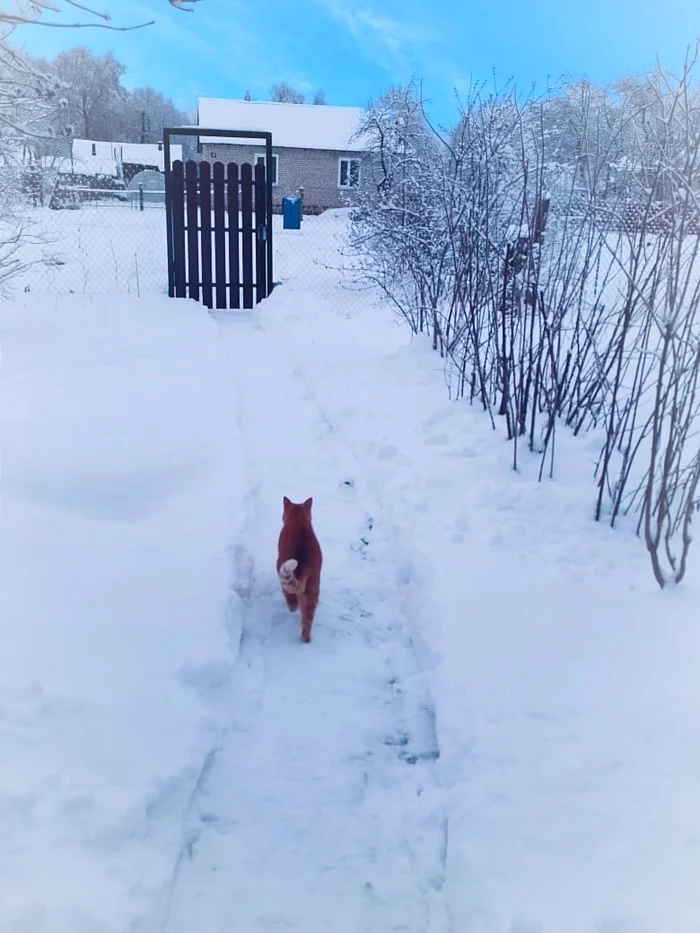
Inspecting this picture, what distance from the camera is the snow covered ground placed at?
194 centimetres

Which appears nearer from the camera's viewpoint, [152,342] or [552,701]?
[552,701]

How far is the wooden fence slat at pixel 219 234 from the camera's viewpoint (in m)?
9.95

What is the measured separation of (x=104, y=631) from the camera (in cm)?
282

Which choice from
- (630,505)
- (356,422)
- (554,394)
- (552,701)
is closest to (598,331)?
(554,394)

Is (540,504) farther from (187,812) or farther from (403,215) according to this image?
(403,215)

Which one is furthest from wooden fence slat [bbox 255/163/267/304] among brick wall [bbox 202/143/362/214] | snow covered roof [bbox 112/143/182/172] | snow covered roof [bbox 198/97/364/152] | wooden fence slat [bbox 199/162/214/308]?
snow covered roof [bbox 112/143/182/172]

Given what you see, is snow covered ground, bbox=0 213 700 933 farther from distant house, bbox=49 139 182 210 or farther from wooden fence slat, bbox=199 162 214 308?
distant house, bbox=49 139 182 210

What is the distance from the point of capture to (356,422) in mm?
5770

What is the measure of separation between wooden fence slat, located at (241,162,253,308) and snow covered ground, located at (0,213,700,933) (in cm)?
569

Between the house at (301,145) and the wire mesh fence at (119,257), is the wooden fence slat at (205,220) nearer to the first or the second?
the wire mesh fence at (119,257)

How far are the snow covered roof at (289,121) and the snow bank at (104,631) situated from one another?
29389mm

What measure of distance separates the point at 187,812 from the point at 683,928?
1.37m

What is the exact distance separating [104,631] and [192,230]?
8220 millimetres

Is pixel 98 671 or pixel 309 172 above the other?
pixel 309 172
